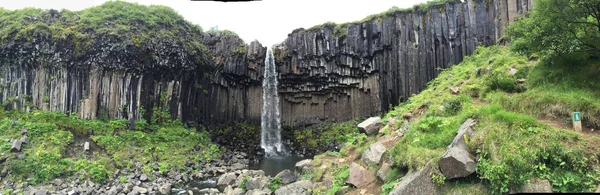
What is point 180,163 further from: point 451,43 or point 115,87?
point 451,43

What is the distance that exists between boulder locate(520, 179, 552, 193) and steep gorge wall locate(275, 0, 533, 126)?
1728cm

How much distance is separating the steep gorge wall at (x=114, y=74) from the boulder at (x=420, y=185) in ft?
70.1

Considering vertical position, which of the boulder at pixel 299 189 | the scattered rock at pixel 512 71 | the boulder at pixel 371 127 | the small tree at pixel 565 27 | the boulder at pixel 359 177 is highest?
the small tree at pixel 565 27

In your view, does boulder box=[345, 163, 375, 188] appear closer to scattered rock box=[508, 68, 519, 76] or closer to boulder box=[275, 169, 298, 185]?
boulder box=[275, 169, 298, 185]

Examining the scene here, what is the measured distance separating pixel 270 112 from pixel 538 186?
85.8 feet

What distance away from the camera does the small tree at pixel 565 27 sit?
22.6ft

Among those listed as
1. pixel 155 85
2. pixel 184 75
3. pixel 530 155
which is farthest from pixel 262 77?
pixel 530 155

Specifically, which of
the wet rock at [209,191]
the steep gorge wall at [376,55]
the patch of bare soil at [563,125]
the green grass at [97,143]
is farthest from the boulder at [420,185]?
the steep gorge wall at [376,55]

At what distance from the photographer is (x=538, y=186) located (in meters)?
5.22

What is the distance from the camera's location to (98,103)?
22078 mm

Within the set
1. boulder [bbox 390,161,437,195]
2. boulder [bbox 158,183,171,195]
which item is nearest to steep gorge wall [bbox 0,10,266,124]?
boulder [bbox 158,183,171,195]

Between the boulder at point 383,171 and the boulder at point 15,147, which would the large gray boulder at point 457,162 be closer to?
the boulder at point 383,171

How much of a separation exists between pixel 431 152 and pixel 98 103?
2206 centimetres

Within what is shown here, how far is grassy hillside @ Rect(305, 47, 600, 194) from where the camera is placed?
5391 millimetres
